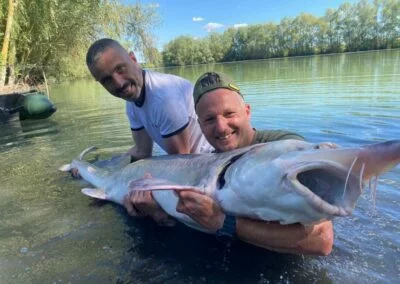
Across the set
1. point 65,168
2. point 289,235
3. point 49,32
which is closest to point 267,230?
point 289,235

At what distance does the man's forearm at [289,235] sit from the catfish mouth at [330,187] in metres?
0.56

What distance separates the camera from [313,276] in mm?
2709

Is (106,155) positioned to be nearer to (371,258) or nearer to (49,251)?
(49,251)

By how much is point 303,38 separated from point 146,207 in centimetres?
11431

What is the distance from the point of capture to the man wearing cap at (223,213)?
2.47 meters

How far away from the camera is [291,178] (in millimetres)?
1772

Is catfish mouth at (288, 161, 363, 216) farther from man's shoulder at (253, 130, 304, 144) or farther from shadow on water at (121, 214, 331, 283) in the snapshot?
shadow on water at (121, 214, 331, 283)

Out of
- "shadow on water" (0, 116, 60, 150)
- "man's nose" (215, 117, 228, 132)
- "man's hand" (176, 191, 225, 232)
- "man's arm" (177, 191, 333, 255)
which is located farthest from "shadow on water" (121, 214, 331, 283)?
"shadow on water" (0, 116, 60, 150)

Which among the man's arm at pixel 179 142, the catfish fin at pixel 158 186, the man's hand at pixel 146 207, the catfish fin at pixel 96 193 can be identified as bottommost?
the catfish fin at pixel 96 193

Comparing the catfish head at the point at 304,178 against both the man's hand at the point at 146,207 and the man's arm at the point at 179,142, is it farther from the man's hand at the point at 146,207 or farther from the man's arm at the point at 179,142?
the man's arm at the point at 179,142

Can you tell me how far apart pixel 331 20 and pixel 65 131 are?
107 m

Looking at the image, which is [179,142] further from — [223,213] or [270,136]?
[223,213]

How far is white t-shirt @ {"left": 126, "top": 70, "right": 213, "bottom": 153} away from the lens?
12.7ft

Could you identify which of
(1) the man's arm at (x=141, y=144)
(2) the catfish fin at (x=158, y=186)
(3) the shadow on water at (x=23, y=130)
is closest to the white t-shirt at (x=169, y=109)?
(1) the man's arm at (x=141, y=144)
